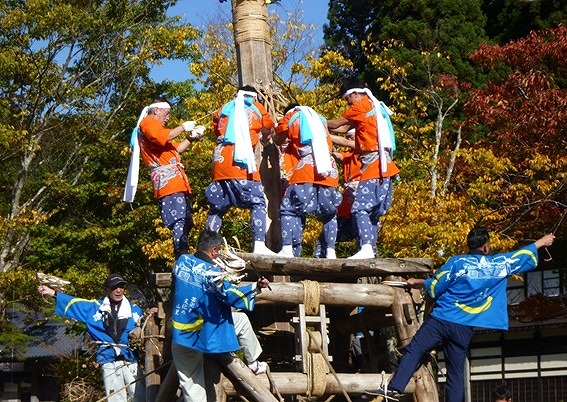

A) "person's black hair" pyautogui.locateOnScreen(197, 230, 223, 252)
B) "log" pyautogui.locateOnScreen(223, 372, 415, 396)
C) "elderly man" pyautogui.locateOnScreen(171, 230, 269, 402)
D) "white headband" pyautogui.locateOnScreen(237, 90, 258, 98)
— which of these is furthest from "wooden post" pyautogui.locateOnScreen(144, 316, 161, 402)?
"white headband" pyautogui.locateOnScreen(237, 90, 258, 98)

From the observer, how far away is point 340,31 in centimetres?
3409

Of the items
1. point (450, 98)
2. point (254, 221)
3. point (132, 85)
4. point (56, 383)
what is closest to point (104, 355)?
point (254, 221)

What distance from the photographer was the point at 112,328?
9516mm

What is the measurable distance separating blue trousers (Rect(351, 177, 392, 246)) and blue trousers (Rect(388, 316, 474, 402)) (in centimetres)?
168

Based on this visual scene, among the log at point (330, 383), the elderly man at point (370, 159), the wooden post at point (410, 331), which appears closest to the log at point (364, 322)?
the wooden post at point (410, 331)

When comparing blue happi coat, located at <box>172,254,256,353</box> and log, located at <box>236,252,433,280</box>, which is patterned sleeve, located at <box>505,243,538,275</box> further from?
blue happi coat, located at <box>172,254,256,353</box>

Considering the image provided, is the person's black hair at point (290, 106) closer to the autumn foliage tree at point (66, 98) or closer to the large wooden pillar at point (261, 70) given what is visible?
the large wooden pillar at point (261, 70)

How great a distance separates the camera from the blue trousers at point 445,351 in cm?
823

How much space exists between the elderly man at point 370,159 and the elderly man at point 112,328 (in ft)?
7.27

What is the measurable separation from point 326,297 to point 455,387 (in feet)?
5.39

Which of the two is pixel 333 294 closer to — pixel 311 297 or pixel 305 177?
pixel 311 297

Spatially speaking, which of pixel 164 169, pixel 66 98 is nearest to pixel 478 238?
pixel 164 169

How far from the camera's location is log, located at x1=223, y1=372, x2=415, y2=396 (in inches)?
346

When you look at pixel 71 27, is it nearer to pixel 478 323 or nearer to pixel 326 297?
pixel 326 297
